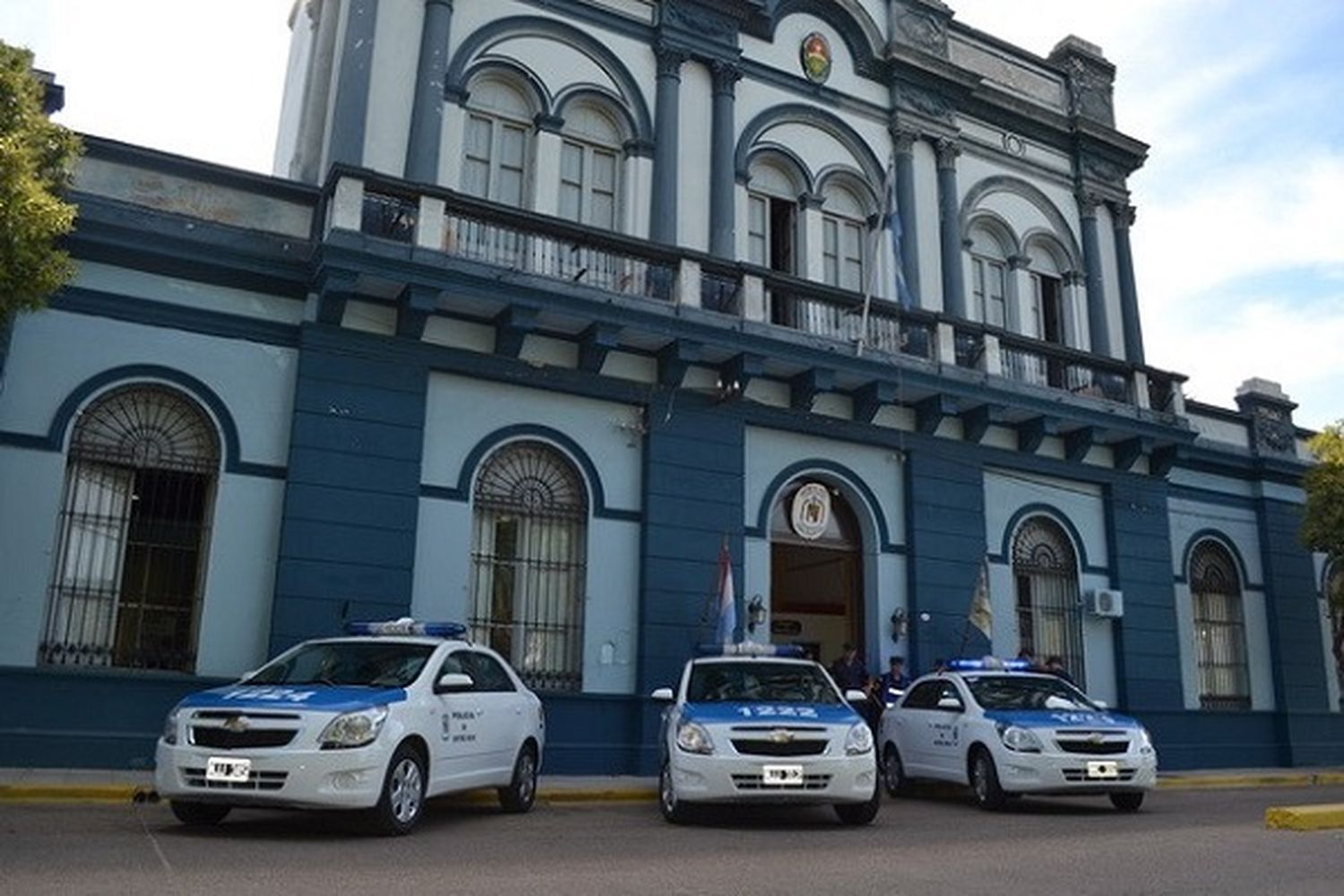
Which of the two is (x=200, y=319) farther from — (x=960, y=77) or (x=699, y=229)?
(x=960, y=77)

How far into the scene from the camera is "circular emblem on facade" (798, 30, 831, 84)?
19.7m

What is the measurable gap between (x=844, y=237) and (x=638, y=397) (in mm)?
5677

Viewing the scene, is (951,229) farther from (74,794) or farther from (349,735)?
(74,794)

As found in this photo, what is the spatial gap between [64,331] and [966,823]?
35.3ft

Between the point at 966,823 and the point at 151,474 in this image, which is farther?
the point at 151,474

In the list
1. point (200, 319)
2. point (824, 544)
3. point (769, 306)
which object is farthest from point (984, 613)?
point (200, 319)

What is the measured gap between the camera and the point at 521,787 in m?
11.0

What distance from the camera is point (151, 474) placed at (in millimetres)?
13500

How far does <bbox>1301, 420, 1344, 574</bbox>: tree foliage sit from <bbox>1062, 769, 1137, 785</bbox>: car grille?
10.5m

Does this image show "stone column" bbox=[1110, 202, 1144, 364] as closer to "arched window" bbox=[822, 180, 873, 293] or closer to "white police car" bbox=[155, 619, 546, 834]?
"arched window" bbox=[822, 180, 873, 293]

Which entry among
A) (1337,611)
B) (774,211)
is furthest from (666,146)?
(1337,611)

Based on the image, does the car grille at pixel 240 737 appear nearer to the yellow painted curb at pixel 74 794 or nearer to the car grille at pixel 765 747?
the yellow painted curb at pixel 74 794

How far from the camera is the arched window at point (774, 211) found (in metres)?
18.9

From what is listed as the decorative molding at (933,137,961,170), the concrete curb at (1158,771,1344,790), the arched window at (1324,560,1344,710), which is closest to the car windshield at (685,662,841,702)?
the concrete curb at (1158,771,1344,790)
